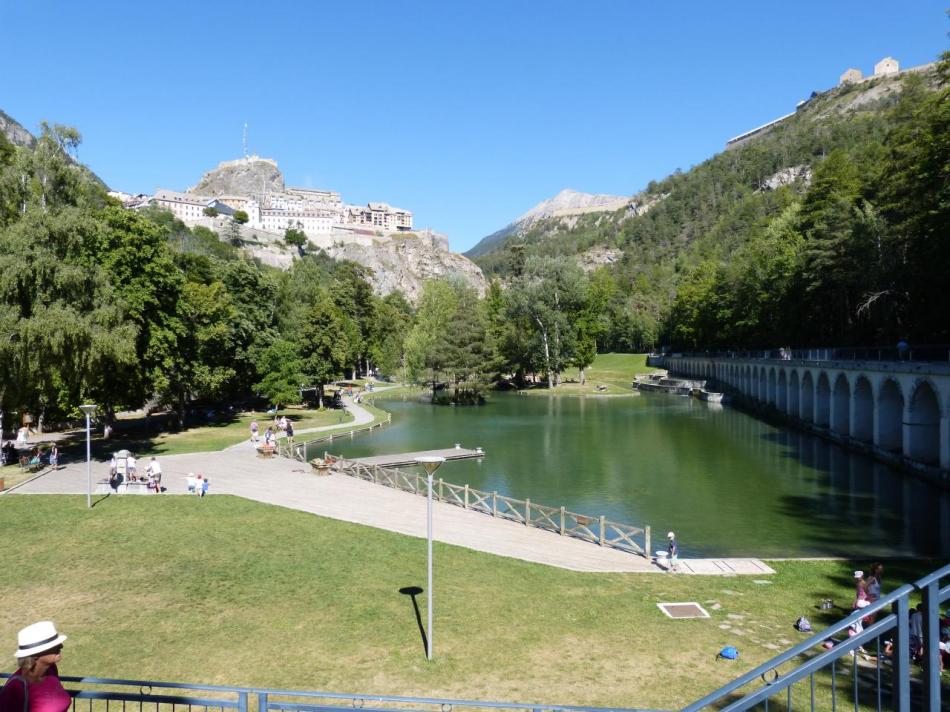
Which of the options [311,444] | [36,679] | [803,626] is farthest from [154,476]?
[803,626]

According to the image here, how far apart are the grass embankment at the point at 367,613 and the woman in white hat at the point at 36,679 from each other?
6.50m

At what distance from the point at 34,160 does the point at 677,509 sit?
3390 centimetres

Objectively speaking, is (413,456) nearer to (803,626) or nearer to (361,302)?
(803,626)

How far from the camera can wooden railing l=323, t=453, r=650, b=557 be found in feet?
71.8

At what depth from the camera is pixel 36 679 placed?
217 inches

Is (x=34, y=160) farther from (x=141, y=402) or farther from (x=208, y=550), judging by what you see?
(x=208, y=550)

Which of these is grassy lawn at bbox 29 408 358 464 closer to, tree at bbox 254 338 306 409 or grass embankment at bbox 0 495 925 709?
tree at bbox 254 338 306 409

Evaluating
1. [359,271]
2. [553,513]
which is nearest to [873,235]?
[553,513]

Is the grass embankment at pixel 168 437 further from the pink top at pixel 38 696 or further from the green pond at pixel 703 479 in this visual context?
the pink top at pixel 38 696

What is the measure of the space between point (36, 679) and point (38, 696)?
18 centimetres

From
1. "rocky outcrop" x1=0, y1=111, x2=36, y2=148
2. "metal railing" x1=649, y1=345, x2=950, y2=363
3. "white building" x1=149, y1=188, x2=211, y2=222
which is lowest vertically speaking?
"metal railing" x1=649, y1=345, x2=950, y2=363

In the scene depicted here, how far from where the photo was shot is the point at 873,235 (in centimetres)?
5616

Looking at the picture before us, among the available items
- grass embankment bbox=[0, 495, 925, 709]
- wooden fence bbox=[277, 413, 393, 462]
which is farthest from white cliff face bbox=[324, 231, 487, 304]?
grass embankment bbox=[0, 495, 925, 709]

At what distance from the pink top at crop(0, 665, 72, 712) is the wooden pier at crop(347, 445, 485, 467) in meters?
33.3
